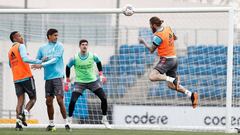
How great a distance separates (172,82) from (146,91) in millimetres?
5535

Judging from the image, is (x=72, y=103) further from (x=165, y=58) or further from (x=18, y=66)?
(x=165, y=58)

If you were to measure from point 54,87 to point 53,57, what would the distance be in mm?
589

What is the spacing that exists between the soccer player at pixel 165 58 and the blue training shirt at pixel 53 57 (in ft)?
5.75

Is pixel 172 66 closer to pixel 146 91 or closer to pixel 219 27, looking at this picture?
pixel 146 91

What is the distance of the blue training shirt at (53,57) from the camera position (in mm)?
16922

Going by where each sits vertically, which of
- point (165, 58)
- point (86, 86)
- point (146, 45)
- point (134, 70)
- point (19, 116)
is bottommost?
point (19, 116)

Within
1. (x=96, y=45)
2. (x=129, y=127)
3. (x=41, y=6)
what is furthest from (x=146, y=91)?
(x=41, y=6)

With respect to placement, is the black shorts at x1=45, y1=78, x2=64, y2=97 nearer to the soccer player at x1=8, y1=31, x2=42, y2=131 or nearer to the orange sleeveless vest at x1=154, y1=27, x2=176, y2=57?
the soccer player at x1=8, y1=31, x2=42, y2=131

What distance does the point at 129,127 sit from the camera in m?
19.1

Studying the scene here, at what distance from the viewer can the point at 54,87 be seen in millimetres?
17062

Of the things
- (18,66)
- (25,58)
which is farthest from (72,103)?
(25,58)

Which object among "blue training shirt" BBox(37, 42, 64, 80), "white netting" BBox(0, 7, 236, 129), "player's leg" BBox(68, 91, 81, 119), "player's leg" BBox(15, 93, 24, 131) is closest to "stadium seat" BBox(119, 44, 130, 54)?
"white netting" BBox(0, 7, 236, 129)

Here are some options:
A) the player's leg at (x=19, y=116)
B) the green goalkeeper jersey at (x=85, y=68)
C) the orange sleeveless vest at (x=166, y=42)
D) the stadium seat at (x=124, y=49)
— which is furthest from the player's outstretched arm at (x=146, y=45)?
the stadium seat at (x=124, y=49)

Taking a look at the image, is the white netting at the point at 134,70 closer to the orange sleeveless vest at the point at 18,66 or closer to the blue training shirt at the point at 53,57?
the orange sleeveless vest at the point at 18,66
